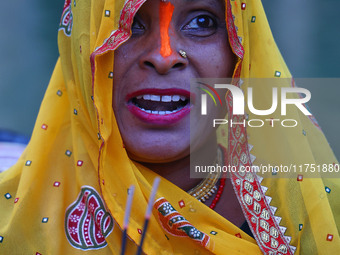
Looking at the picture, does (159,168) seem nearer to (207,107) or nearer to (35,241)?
(207,107)

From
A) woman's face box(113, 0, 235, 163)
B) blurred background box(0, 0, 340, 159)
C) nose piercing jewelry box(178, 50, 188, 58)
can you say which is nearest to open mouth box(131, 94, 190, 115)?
woman's face box(113, 0, 235, 163)

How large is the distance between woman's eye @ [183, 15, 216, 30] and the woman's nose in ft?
0.32

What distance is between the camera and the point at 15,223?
1.57m

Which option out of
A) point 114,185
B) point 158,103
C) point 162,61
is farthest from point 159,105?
point 114,185

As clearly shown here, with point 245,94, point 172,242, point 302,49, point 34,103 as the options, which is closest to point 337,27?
point 302,49

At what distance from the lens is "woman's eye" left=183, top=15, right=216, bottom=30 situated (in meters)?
1.58

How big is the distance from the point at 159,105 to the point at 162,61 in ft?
0.42

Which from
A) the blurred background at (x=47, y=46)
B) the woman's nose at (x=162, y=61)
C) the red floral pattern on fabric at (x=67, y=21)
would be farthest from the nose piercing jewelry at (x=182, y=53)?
the blurred background at (x=47, y=46)

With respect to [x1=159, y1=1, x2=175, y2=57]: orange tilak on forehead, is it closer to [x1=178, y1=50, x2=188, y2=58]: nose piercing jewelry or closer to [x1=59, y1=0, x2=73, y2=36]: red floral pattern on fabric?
[x1=178, y1=50, x2=188, y2=58]: nose piercing jewelry

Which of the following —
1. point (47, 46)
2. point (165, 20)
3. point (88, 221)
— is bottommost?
point (88, 221)

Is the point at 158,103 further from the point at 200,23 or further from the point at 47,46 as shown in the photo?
the point at 47,46

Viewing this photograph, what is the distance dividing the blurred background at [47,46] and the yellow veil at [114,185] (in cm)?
247

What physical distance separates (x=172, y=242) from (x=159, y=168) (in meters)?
0.23

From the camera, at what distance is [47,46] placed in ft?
15.8
